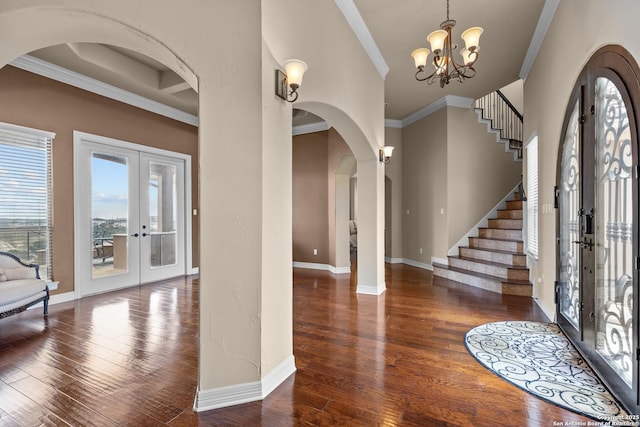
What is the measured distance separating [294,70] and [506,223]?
18.0ft

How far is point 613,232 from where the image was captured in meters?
2.13

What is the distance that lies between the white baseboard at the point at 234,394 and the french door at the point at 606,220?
226 centimetres

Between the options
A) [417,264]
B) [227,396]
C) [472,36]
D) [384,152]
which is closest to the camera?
[227,396]

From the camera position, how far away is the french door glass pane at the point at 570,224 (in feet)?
9.21

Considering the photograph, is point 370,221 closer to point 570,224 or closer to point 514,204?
point 570,224

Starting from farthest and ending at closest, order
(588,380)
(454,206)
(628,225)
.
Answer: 1. (454,206)
2. (588,380)
3. (628,225)

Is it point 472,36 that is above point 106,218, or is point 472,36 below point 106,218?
above

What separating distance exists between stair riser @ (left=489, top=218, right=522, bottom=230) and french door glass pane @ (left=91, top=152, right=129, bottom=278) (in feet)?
22.9

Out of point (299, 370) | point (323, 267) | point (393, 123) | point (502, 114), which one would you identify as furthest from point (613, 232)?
point (393, 123)

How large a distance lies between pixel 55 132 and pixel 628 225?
20.4 ft

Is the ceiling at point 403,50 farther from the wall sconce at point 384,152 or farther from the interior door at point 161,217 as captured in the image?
the wall sconce at point 384,152

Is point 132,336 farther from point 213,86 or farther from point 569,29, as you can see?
point 569,29

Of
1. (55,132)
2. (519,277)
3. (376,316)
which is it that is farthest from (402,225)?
(55,132)

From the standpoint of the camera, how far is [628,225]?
1.94 metres
